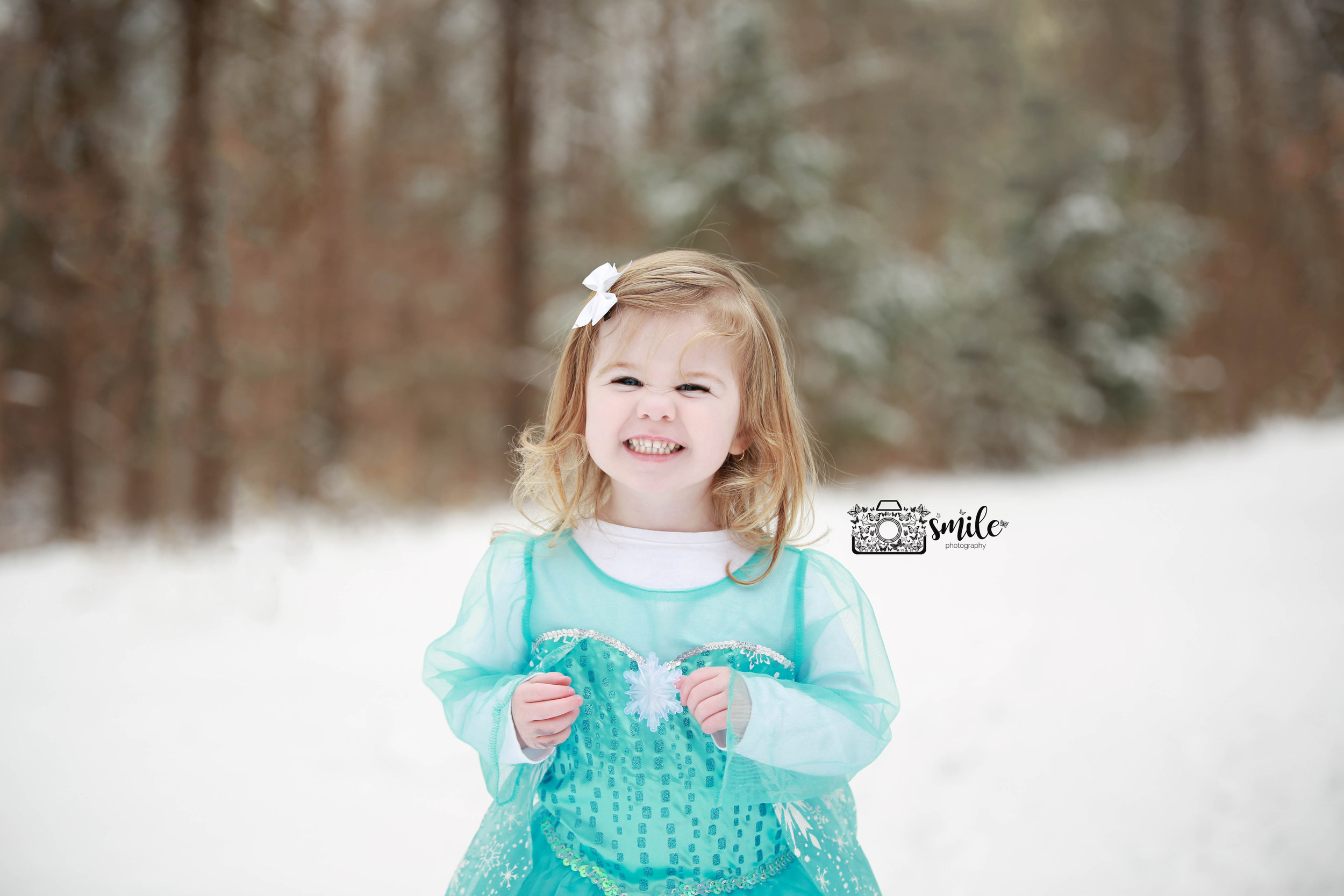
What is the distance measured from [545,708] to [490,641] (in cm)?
23

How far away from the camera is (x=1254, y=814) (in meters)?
2.21

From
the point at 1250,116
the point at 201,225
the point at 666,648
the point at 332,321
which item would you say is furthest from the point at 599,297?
the point at 1250,116

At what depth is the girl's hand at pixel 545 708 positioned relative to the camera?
116 cm

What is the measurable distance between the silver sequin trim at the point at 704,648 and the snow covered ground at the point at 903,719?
1107 millimetres

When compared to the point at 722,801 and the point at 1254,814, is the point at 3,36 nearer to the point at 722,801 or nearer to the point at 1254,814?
the point at 722,801

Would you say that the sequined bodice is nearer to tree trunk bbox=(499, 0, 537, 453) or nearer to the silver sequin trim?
the silver sequin trim

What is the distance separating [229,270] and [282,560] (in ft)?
5.18

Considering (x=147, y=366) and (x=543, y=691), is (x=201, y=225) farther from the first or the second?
(x=543, y=691)

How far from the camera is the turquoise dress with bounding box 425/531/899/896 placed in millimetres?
1236

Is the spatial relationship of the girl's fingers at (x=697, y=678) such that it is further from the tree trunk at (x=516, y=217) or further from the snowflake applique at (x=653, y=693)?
the tree trunk at (x=516, y=217)

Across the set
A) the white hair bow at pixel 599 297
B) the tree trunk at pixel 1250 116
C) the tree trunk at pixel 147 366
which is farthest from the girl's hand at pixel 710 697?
the tree trunk at pixel 1250 116

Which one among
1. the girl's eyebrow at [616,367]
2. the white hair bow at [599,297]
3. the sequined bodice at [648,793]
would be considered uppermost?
the white hair bow at [599,297]

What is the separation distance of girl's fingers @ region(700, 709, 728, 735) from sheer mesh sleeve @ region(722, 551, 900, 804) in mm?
10

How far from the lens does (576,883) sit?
4.15 ft
